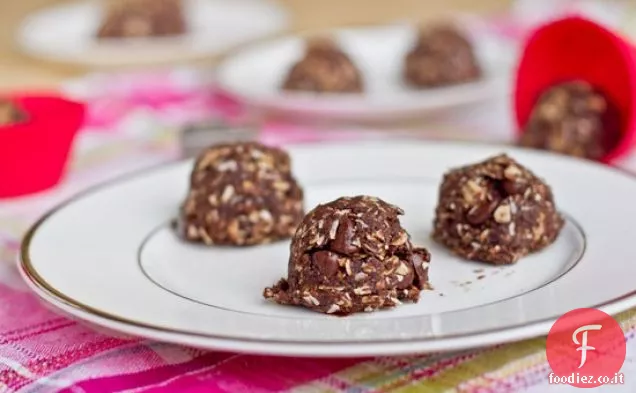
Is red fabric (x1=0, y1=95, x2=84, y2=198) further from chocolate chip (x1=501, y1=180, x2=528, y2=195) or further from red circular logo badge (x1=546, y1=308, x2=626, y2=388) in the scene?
red circular logo badge (x1=546, y1=308, x2=626, y2=388)

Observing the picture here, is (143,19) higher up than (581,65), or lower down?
lower down

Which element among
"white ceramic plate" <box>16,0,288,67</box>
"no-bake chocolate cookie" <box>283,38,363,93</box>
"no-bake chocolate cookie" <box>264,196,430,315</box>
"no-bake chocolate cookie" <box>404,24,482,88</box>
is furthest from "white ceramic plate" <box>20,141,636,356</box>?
"white ceramic plate" <box>16,0,288,67</box>

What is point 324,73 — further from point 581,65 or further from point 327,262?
point 327,262

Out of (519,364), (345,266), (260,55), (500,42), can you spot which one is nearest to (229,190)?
(345,266)

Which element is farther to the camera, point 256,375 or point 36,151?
point 36,151

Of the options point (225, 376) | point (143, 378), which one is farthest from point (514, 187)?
point (143, 378)
